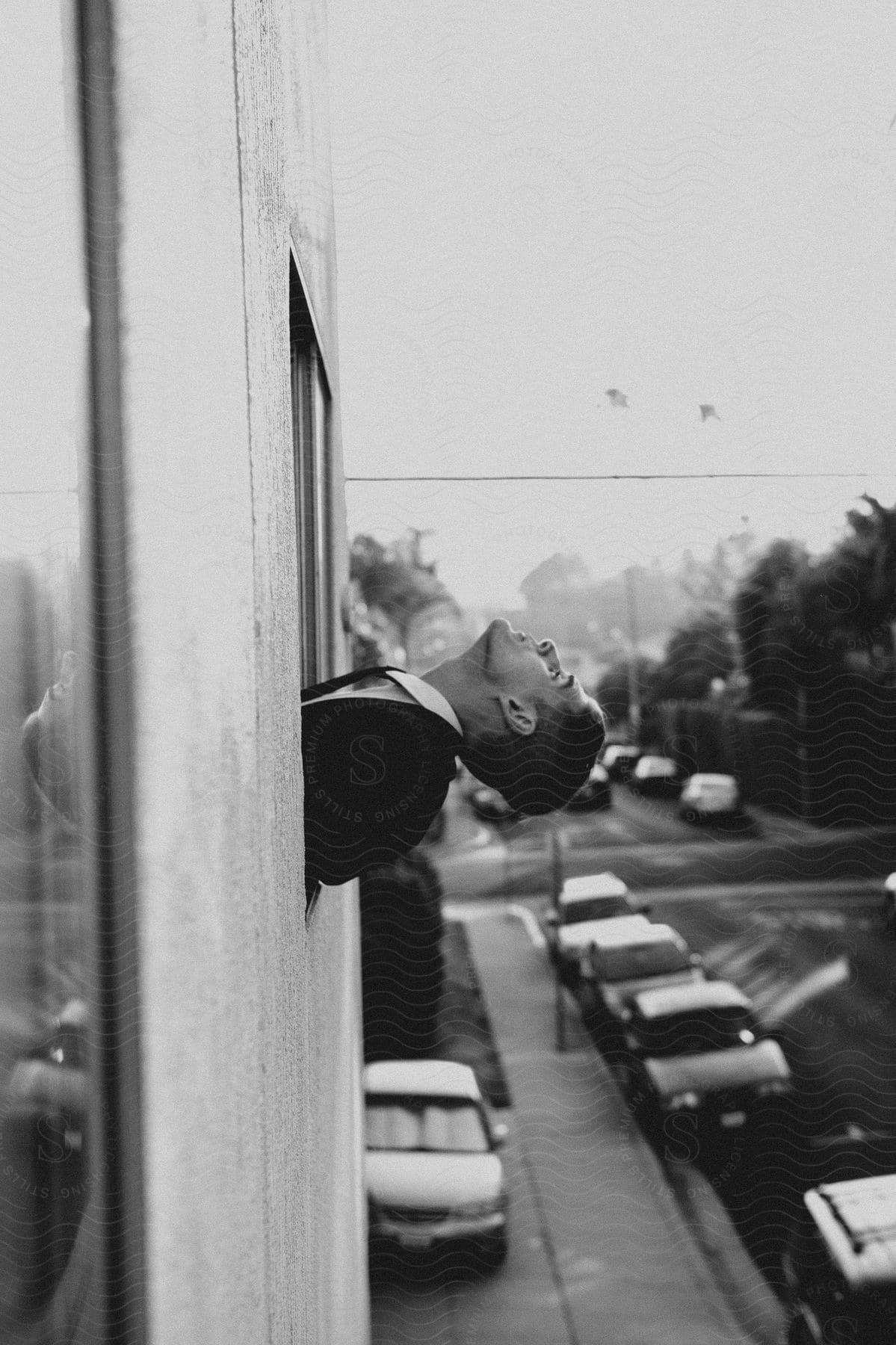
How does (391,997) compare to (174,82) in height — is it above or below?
below

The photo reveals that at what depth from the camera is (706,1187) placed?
3.97 meters

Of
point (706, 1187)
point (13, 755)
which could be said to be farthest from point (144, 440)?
point (706, 1187)

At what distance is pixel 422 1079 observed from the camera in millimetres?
4043

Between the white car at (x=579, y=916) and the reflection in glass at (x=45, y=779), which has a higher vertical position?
the reflection in glass at (x=45, y=779)

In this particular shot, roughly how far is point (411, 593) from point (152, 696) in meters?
3.58

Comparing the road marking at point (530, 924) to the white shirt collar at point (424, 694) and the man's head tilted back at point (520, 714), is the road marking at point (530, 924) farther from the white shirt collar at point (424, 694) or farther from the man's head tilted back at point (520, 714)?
the white shirt collar at point (424, 694)

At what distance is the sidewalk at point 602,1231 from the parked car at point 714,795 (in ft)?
8.09

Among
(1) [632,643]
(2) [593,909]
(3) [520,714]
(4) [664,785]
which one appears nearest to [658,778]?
(4) [664,785]

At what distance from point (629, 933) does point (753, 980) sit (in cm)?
78

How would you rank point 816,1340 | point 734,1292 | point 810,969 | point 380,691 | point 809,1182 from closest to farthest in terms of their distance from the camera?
point 380,691 → point 816,1340 → point 734,1292 → point 809,1182 → point 810,969

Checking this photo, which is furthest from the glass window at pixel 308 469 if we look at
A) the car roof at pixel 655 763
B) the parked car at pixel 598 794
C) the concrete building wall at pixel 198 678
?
the car roof at pixel 655 763

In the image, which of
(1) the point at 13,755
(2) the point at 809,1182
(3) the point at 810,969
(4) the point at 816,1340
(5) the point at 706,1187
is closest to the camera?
(1) the point at 13,755

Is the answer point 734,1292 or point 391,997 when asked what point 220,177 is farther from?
point 391,997

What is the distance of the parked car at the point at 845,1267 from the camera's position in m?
2.63
